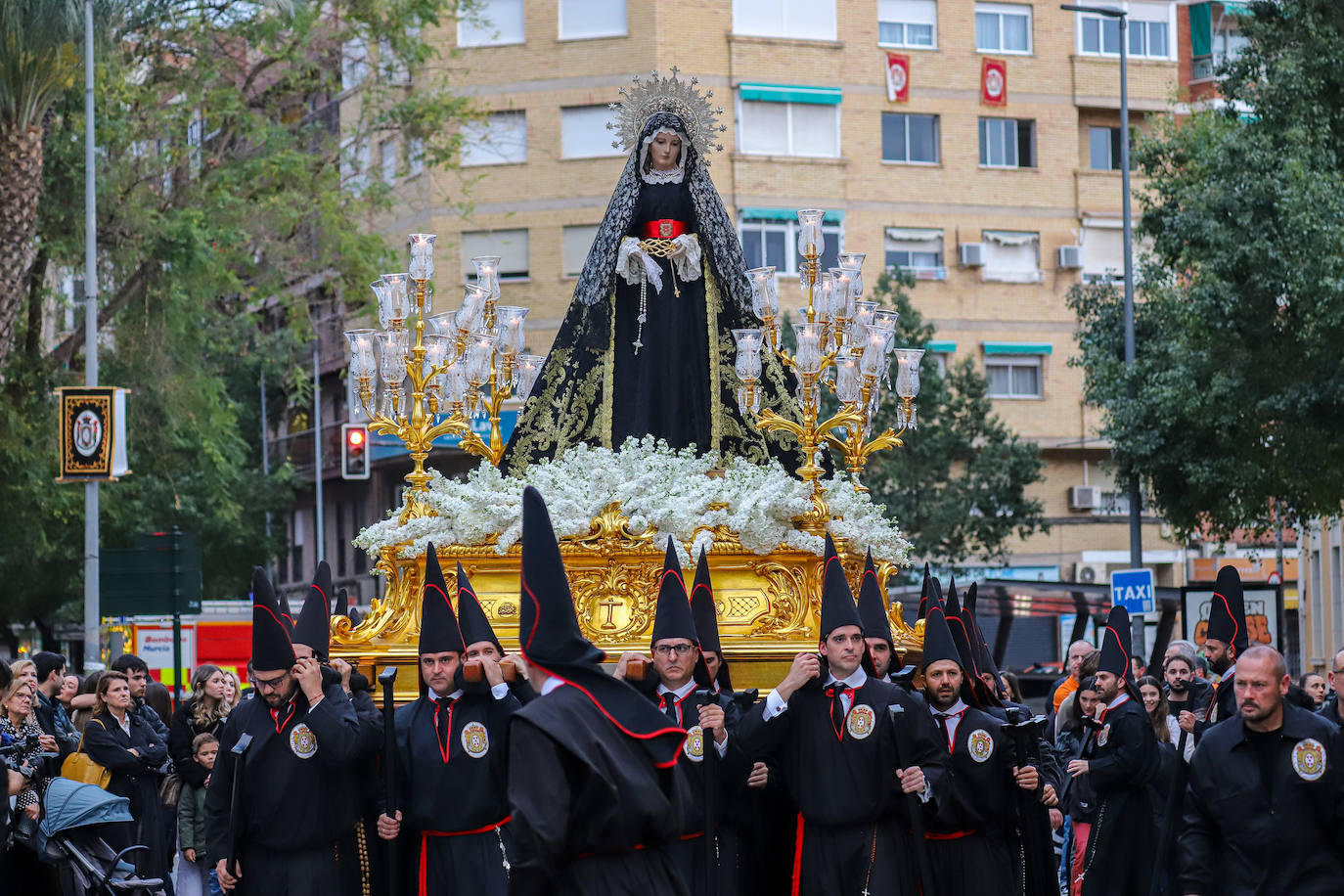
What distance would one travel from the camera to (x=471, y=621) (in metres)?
9.12

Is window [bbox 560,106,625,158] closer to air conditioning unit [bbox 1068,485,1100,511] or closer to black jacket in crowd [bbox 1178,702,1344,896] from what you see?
air conditioning unit [bbox 1068,485,1100,511]

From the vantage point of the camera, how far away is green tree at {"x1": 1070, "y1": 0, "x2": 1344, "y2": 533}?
1989 centimetres

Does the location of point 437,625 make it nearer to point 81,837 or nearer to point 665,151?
point 81,837

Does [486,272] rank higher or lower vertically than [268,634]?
higher

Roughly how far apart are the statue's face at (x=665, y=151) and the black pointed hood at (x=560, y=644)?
21.0 ft

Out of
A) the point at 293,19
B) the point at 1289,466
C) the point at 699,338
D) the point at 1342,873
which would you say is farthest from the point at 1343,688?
the point at 293,19

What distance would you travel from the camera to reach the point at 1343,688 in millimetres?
8688

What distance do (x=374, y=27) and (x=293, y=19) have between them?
5.06 ft

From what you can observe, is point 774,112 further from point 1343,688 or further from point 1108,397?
point 1343,688

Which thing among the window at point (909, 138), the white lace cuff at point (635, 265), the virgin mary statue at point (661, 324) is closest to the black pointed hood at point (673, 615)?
the virgin mary statue at point (661, 324)

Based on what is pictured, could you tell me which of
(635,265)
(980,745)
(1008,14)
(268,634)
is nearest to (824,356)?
(635,265)

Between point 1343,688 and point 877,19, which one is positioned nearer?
point 1343,688

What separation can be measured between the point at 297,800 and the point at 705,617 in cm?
208

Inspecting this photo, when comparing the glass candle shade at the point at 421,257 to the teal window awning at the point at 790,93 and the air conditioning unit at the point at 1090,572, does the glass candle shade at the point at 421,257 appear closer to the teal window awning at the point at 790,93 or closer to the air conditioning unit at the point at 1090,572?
the teal window awning at the point at 790,93
